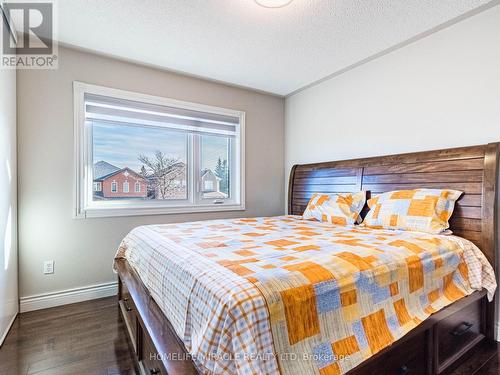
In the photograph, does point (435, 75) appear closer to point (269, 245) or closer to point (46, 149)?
point (269, 245)

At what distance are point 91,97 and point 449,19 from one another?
314cm

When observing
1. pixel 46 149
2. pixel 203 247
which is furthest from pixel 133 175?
pixel 203 247

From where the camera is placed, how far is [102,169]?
2.74 metres

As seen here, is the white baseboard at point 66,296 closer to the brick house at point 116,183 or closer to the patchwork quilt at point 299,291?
the brick house at point 116,183

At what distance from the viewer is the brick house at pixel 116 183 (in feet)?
8.95

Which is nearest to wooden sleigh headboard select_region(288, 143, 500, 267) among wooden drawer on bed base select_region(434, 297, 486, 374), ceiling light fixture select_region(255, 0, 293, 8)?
wooden drawer on bed base select_region(434, 297, 486, 374)

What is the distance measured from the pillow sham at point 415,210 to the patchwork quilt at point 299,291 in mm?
140

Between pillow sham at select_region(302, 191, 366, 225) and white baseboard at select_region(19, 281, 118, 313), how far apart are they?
6.99 ft

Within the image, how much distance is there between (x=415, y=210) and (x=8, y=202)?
3.05m

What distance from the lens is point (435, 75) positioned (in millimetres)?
2268

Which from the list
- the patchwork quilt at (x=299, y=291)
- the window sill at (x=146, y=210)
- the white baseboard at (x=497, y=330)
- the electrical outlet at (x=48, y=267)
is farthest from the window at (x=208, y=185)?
the white baseboard at (x=497, y=330)

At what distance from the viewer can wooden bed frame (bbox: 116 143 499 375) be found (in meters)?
1.22

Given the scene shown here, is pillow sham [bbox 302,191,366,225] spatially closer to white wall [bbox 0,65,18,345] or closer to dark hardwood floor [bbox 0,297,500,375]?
dark hardwood floor [bbox 0,297,500,375]

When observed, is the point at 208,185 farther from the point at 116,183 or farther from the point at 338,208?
the point at 338,208
